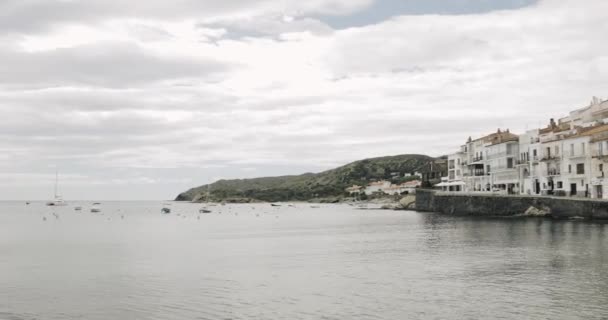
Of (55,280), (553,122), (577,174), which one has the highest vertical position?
(553,122)

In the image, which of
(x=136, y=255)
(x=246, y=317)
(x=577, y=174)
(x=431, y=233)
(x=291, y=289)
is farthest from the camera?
(x=577, y=174)

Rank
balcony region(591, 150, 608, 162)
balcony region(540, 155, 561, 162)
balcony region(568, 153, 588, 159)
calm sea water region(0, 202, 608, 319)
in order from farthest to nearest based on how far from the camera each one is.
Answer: balcony region(540, 155, 561, 162) < balcony region(568, 153, 588, 159) < balcony region(591, 150, 608, 162) < calm sea water region(0, 202, 608, 319)

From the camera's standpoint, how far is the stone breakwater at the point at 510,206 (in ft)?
272

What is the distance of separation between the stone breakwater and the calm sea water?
1752 centimetres

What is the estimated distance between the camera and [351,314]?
2830 cm

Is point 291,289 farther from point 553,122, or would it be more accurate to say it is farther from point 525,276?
point 553,122

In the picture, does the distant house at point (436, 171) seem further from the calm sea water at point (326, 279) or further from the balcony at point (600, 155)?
the calm sea water at point (326, 279)

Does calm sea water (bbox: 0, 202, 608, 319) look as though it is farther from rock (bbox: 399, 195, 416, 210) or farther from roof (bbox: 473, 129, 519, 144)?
rock (bbox: 399, 195, 416, 210)

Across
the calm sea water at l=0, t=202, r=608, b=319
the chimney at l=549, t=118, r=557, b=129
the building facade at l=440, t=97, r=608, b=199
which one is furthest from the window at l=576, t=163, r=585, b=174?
the calm sea water at l=0, t=202, r=608, b=319

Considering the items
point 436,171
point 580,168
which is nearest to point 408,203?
point 436,171

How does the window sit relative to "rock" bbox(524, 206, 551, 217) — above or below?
above

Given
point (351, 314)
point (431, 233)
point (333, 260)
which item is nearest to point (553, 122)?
point (431, 233)

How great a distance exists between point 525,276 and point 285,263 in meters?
18.7

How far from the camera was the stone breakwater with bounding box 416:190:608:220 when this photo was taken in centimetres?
8301
